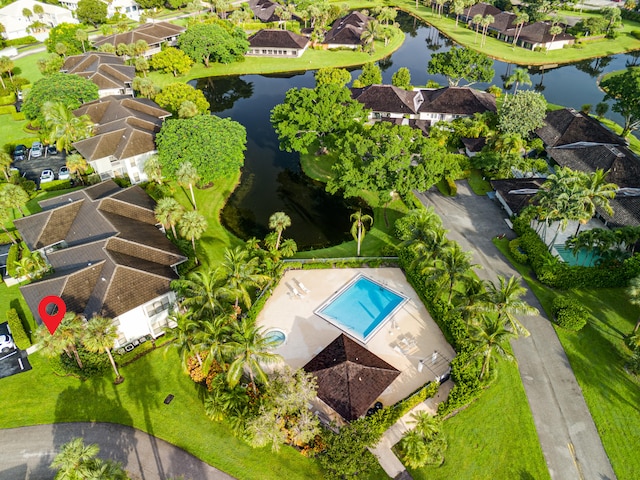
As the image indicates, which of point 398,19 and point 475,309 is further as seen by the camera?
point 398,19

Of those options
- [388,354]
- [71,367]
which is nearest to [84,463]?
[71,367]

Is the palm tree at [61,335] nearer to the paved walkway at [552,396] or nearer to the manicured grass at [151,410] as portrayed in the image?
the manicured grass at [151,410]

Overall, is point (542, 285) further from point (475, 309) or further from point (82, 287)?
point (82, 287)

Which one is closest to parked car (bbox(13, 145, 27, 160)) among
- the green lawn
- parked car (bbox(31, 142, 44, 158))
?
parked car (bbox(31, 142, 44, 158))

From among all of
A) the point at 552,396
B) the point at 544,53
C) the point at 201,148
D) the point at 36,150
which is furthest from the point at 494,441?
the point at 544,53

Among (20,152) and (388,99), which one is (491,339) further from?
(20,152)

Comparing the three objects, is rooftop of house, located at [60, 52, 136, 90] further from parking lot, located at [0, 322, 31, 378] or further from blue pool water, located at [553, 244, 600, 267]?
blue pool water, located at [553, 244, 600, 267]

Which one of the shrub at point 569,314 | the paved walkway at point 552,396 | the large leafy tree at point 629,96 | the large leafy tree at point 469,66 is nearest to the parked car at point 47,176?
the paved walkway at point 552,396

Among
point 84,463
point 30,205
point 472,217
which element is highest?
point 84,463
